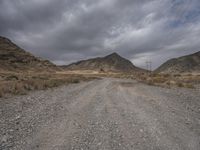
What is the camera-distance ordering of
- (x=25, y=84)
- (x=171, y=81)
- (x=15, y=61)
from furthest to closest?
(x=15, y=61) → (x=171, y=81) → (x=25, y=84)

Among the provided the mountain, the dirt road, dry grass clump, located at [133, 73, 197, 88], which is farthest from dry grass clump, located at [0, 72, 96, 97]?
the mountain

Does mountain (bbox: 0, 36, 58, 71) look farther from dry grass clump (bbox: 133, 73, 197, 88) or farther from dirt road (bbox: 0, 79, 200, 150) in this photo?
dirt road (bbox: 0, 79, 200, 150)

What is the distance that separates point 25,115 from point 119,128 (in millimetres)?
4157

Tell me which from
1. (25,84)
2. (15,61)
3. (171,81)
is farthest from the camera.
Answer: (15,61)

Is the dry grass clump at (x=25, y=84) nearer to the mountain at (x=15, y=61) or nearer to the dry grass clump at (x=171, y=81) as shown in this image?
the dry grass clump at (x=171, y=81)

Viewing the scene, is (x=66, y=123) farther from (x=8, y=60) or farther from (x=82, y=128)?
(x=8, y=60)

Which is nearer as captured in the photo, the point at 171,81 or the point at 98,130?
the point at 98,130

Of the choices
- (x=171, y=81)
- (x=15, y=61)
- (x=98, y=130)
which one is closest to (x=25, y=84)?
(x=98, y=130)

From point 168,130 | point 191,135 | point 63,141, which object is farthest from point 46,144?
point 191,135

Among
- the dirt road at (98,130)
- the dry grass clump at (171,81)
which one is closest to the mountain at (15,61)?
the dry grass clump at (171,81)

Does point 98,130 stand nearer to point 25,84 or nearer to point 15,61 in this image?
point 25,84

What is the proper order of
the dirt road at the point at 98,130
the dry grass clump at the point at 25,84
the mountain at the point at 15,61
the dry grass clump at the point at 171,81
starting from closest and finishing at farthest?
the dirt road at the point at 98,130, the dry grass clump at the point at 25,84, the dry grass clump at the point at 171,81, the mountain at the point at 15,61

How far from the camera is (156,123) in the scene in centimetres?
693

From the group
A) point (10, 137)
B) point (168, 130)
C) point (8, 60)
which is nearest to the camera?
point (10, 137)
